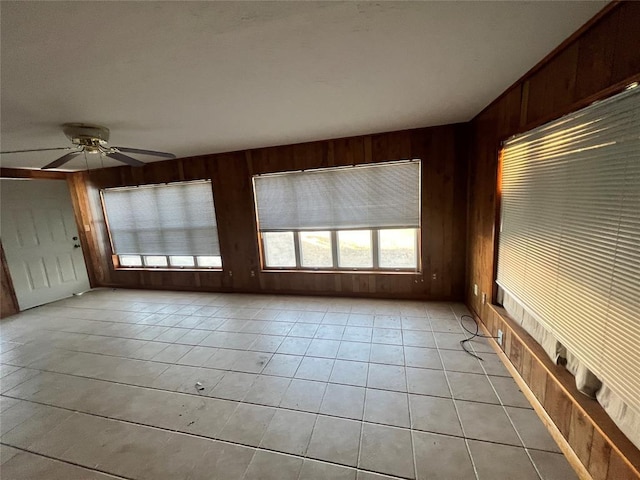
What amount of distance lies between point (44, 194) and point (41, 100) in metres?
3.83

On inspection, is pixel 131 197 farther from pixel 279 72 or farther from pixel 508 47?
pixel 508 47

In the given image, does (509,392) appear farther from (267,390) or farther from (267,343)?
(267,343)

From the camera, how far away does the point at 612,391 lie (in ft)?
3.73

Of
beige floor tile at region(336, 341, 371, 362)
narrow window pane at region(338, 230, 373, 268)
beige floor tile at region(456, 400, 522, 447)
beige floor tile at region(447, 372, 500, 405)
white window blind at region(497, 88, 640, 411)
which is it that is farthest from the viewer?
narrow window pane at region(338, 230, 373, 268)

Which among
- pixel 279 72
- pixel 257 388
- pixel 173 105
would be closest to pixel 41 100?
pixel 173 105

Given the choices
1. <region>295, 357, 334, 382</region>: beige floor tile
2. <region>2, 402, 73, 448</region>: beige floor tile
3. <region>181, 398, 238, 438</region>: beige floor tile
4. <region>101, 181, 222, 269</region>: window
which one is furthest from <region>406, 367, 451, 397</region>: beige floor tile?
<region>101, 181, 222, 269</region>: window

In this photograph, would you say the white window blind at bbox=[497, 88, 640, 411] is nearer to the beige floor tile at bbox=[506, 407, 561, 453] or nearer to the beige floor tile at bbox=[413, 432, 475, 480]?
the beige floor tile at bbox=[506, 407, 561, 453]

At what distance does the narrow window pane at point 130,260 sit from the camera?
480cm

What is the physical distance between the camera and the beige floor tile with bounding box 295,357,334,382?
2.12 m

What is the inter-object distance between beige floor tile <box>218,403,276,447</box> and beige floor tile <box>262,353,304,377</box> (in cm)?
37

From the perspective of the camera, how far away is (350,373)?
2.13 m

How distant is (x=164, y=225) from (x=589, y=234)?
16.8 feet

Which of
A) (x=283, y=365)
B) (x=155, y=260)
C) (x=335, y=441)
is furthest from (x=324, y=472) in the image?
(x=155, y=260)

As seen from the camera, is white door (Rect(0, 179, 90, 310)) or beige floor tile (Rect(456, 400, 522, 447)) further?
white door (Rect(0, 179, 90, 310))
